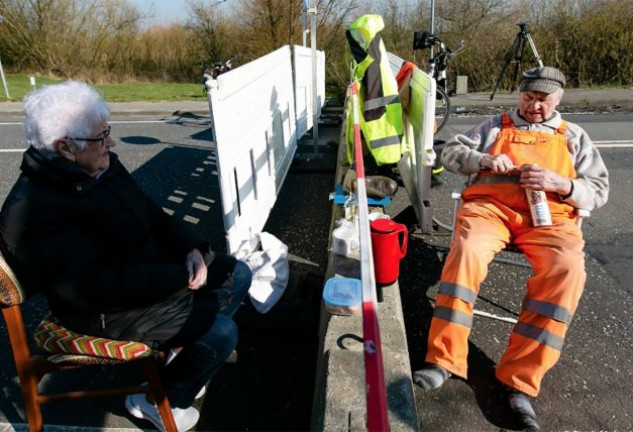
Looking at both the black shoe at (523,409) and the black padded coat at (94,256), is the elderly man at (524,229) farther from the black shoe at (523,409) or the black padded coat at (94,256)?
the black padded coat at (94,256)

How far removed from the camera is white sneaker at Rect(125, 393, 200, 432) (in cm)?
210

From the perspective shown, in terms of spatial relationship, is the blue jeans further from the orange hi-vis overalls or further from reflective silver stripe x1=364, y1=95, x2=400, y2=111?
reflective silver stripe x1=364, y1=95, x2=400, y2=111

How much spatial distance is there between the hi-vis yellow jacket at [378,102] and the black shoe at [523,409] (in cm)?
247

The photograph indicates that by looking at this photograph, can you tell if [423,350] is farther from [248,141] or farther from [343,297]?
[248,141]

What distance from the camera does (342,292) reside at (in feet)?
7.42

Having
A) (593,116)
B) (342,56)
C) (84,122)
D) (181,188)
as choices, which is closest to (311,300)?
(84,122)

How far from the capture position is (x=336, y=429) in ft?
5.23

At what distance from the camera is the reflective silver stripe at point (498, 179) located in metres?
2.72

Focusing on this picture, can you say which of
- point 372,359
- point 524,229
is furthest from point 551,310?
point 372,359

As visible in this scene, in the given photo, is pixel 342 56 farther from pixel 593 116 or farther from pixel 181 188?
pixel 181 188

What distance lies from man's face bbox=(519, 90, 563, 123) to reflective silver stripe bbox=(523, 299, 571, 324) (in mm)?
1194

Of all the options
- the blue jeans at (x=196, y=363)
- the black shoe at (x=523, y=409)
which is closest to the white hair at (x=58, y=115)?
the blue jeans at (x=196, y=363)

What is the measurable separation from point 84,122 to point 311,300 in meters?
1.73

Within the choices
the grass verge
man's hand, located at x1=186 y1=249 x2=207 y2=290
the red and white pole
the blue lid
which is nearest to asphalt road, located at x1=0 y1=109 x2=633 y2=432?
the blue lid
